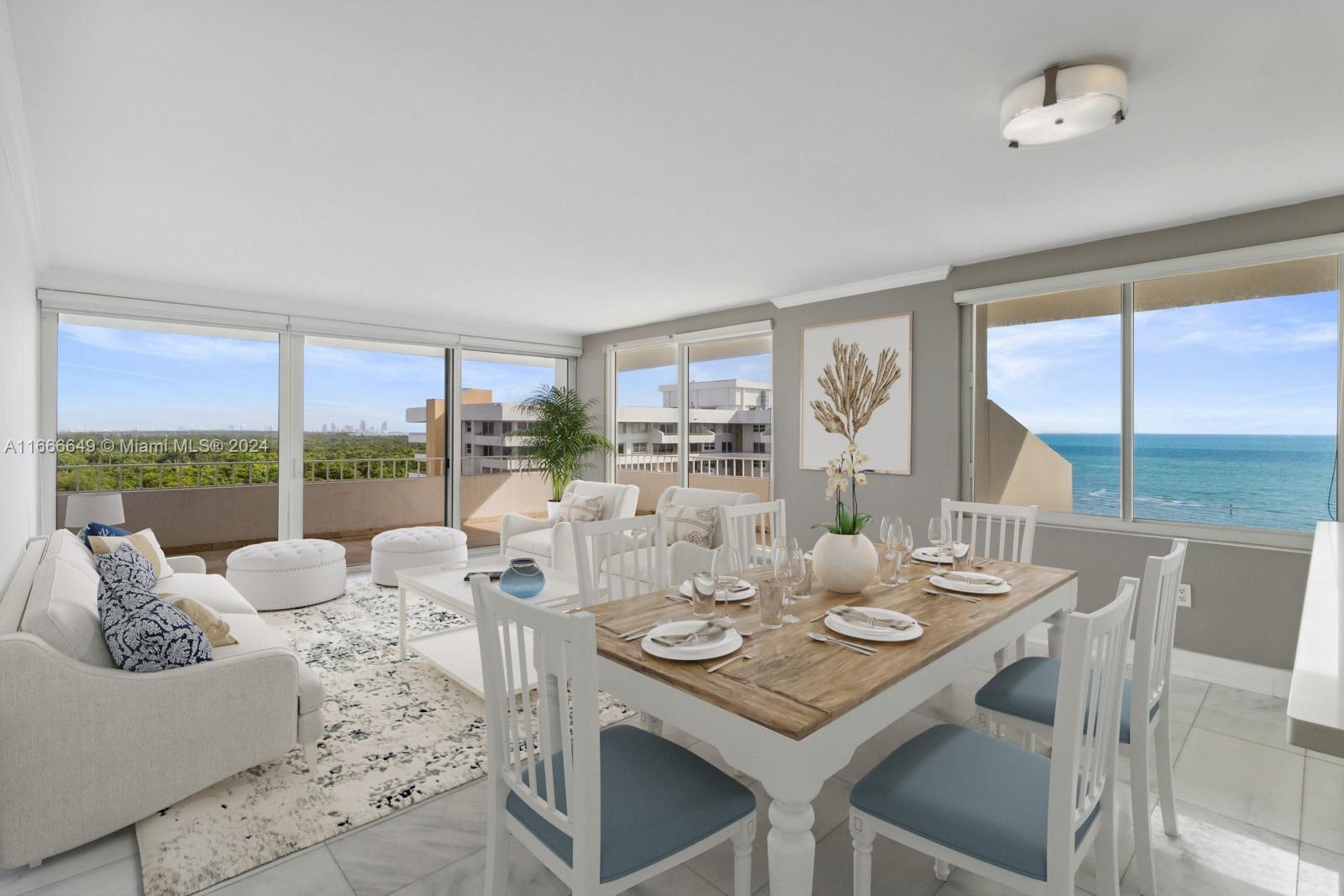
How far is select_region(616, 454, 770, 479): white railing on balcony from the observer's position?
5809 mm

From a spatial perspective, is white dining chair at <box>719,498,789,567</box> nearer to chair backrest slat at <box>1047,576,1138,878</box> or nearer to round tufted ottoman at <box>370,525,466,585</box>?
chair backrest slat at <box>1047,576,1138,878</box>

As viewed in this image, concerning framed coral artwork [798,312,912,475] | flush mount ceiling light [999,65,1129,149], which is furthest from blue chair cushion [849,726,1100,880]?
framed coral artwork [798,312,912,475]

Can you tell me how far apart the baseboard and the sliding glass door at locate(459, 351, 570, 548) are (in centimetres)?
577

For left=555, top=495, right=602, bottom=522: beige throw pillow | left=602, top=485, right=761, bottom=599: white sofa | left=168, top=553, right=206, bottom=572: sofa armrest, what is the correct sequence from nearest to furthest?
left=602, top=485, right=761, bottom=599: white sofa
left=168, top=553, right=206, bottom=572: sofa armrest
left=555, top=495, right=602, bottom=522: beige throw pillow

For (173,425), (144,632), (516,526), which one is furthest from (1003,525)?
(173,425)

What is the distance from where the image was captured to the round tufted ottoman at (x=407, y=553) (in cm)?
505

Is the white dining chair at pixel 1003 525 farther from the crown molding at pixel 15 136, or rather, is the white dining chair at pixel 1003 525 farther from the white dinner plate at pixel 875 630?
the crown molding at pixel 15 136

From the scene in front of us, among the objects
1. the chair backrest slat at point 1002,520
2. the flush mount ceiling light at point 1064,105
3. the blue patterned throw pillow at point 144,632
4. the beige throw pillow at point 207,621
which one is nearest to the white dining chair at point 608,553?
the chair backrest slat at point 1002,520

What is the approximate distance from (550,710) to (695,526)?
285 centimetres

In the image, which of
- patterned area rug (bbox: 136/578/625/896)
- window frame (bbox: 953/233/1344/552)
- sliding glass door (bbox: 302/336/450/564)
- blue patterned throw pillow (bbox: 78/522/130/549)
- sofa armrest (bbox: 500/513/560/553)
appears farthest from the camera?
sliding glass door (bbox: 302/336/450/564)

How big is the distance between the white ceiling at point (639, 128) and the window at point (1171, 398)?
1.58ft

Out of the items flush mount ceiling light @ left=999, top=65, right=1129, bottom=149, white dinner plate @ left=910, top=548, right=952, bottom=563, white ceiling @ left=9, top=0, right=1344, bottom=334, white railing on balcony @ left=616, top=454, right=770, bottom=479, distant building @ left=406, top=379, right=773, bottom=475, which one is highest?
white ceiling @ left=9, top=0, right=1344, bottom=334

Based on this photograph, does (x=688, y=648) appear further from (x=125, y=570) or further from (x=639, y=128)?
(x=125, y=570)

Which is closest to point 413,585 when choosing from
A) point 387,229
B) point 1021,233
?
point 387,229
